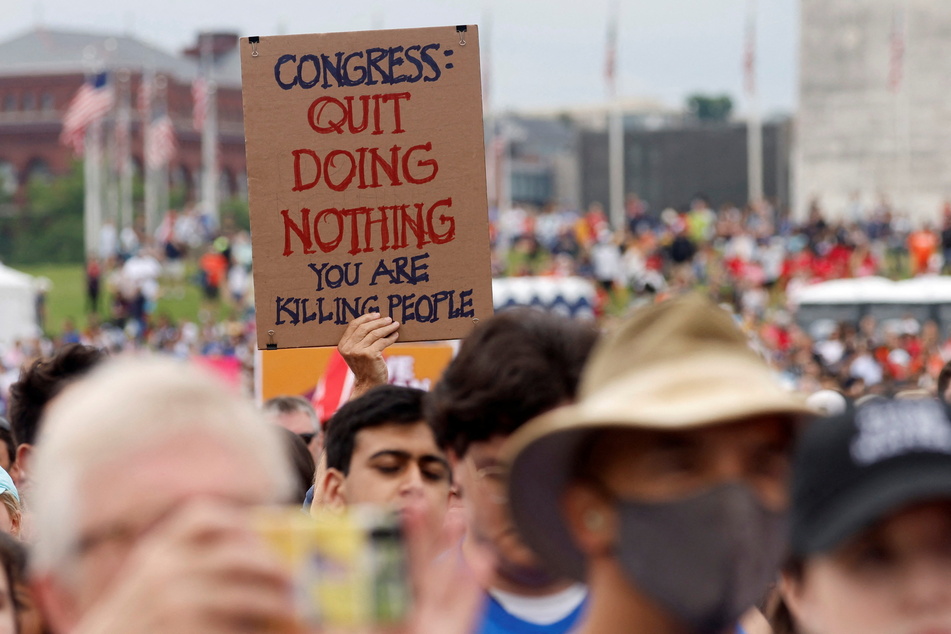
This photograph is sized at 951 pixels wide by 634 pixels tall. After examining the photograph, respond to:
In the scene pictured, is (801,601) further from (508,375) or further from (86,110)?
(86,110)

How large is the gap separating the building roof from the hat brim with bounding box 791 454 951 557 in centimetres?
8414

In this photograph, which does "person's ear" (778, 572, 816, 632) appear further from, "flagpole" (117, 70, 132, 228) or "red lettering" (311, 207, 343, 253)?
"flagpole" (117, 70, 132, 228)

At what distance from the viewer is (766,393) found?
2.04 meters

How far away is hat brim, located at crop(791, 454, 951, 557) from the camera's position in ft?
6.28

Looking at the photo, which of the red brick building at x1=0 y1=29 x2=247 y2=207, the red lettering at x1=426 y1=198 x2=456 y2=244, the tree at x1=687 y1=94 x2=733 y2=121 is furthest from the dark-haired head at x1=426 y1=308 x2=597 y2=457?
the tree at x1=687 y1=94 x2=733 y2=121

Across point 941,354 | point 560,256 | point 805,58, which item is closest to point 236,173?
point 805,58

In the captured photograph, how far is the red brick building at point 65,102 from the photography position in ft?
280

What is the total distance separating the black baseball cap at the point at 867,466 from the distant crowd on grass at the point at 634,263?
22423mm

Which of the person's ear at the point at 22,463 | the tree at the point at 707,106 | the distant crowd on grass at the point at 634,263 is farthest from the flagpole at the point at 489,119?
the tree at the point at 707,106

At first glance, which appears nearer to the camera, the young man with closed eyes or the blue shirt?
the blue shirt

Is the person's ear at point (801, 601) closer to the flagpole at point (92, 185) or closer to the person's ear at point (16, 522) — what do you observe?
Result: the person's ear at point (16, 522)

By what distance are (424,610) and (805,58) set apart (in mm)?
56279

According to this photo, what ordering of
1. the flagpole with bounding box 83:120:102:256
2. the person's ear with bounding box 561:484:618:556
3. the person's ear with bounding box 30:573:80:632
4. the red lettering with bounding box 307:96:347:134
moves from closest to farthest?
the person's ear with bounding box 30:573:80:632 → the person's ear with bounding box 561:484:618:556 → the red lettering with bounding box 307:96:347:134 → the flagpole with bounding box 83:120:102:256

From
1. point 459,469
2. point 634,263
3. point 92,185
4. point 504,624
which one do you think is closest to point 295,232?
point 459,469
